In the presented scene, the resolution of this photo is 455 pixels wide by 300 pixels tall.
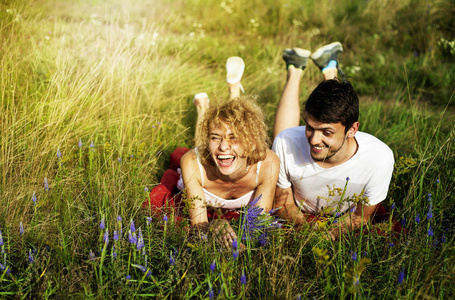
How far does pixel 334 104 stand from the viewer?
8.58 feet

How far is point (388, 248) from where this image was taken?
2176 mm

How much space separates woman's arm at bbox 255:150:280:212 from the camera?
3043 mm

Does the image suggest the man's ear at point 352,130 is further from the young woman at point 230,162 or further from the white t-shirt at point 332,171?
the young woman at point 230,162

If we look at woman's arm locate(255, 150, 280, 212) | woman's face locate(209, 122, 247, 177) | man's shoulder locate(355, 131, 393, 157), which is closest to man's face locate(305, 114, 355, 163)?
man's shoulder locate(355, 131, 393, 157)

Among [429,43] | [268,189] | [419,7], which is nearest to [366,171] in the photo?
[268,189]

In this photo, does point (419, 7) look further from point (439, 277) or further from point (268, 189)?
point (439, 277)

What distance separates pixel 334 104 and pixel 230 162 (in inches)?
34.2

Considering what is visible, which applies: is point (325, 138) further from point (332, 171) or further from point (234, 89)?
point (234, 89)

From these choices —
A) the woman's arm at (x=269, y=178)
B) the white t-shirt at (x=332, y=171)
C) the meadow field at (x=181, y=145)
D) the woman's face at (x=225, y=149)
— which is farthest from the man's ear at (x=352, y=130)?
the woman's face at (x=225, y=149)

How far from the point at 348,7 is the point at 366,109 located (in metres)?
3.12

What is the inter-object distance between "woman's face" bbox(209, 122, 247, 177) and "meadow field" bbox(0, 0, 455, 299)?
23.9 inches

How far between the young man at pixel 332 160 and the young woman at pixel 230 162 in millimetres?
176

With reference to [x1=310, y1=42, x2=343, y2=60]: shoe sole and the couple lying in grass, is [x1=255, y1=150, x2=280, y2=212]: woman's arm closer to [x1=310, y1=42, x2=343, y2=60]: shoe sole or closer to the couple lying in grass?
the couple lying in grass

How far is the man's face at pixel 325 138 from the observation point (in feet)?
8.75
